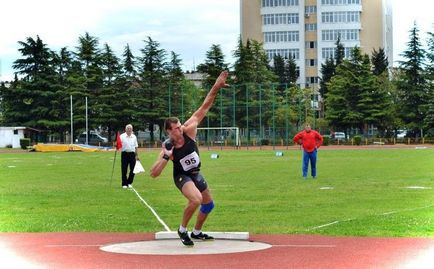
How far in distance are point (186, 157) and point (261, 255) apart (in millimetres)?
2128

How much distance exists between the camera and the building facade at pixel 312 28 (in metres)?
127

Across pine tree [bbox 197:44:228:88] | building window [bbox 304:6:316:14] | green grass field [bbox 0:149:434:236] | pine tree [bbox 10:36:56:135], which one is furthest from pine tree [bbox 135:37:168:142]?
green grass field [bbox 0:149:434:236]

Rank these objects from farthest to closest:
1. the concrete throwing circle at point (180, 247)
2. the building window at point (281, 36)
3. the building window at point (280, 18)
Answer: the building window at point (281, 36)
the building window at point (280, 18)
the concrete throwing circle at point (180, 247)

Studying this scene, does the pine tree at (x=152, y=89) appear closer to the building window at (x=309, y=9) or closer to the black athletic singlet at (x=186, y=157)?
the building window at (x=309, y=9)

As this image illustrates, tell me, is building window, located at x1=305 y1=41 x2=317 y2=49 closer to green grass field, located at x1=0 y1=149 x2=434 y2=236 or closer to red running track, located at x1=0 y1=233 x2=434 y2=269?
green grass field, located at x1=0 y1=149 x2=434 y2=236

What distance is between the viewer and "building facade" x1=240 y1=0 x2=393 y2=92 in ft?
418

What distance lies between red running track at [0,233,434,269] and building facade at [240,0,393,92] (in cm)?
11839

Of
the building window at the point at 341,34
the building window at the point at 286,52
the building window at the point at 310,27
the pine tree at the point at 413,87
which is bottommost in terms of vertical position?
the pine tree at the point at 413,87

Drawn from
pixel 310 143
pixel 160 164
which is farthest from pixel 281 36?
pixel 160 164

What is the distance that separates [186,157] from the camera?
11.4m

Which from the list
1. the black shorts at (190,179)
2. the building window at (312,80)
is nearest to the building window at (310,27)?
the building window at (312,80)

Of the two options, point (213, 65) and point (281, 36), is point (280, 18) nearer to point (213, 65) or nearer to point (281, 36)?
point (281, 36)

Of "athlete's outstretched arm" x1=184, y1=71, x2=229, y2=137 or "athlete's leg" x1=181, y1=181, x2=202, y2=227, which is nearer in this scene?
"athlete's leg" x1=181, y1=181, x2=202, y2=227

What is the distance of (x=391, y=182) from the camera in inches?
963
